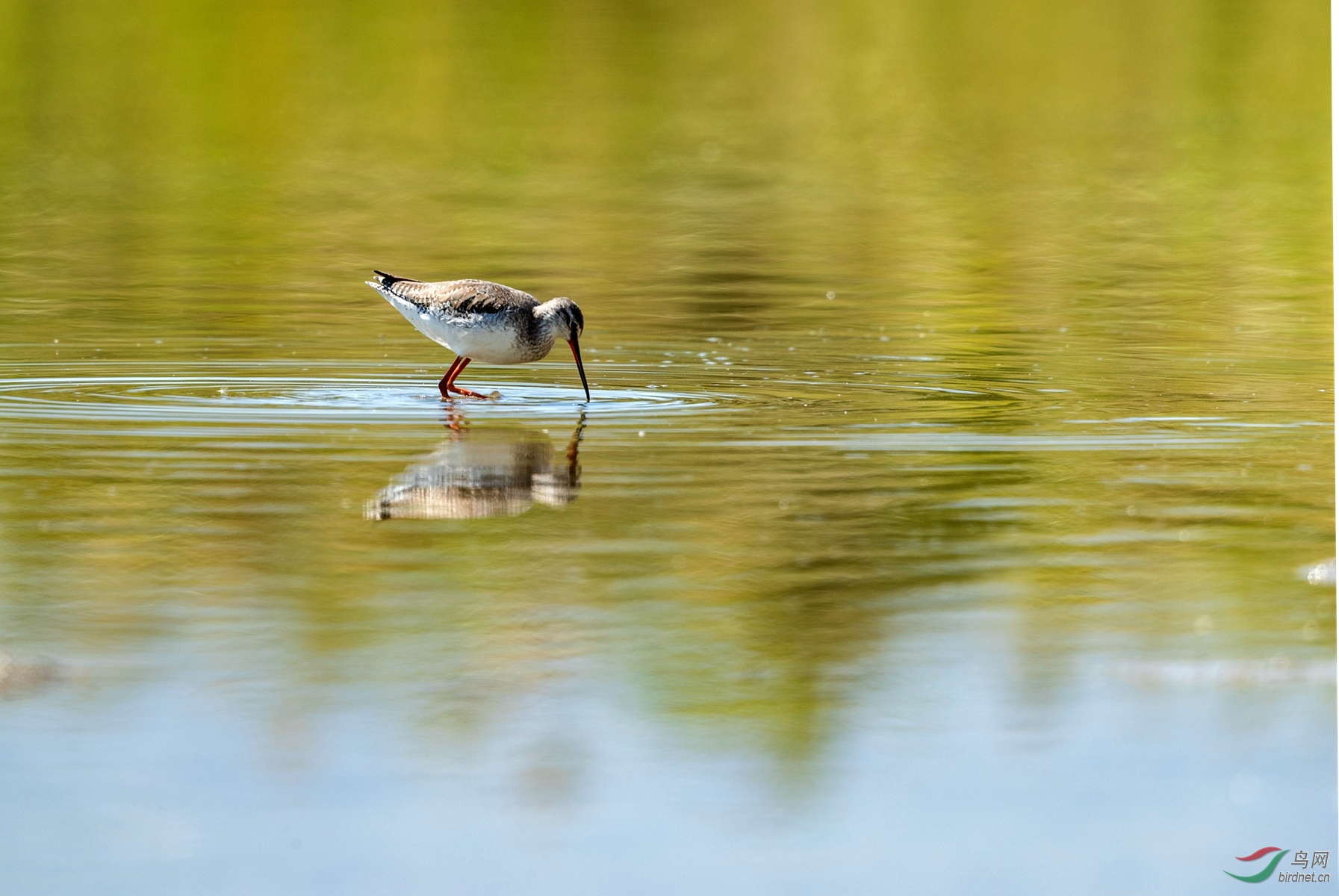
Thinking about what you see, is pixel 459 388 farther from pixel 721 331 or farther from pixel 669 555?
pixel 669 555

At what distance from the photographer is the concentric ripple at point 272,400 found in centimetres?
1282

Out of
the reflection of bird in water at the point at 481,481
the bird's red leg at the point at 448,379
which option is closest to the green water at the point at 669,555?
the reflection of bird in water at the point at 481,481

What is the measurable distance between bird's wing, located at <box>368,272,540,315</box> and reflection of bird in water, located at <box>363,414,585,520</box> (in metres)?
1.89

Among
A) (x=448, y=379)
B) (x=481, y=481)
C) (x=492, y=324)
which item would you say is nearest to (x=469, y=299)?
(x=492, y=324)

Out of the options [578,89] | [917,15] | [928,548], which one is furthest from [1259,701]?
[917,15]

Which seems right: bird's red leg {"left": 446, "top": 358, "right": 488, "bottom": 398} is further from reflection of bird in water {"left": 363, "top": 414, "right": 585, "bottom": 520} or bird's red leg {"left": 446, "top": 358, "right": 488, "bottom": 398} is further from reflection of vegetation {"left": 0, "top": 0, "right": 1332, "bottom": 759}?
reflection of bird in water {"left": 363, "top": 414, "right": 585, "bottom": 520}

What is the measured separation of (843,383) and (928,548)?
4.84m

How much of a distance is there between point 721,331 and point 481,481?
20.7ft

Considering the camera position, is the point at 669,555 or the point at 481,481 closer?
the point at 669,555

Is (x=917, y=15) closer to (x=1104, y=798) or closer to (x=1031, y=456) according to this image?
(x=1031, y=456)

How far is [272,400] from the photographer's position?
1335 centimetres

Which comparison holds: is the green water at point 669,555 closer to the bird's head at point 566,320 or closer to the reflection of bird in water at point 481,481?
the reflection of bird in water at point 481,481

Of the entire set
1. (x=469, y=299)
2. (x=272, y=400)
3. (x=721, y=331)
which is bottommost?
(x=721, y=331)

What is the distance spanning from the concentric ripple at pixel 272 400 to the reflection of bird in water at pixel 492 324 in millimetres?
245
